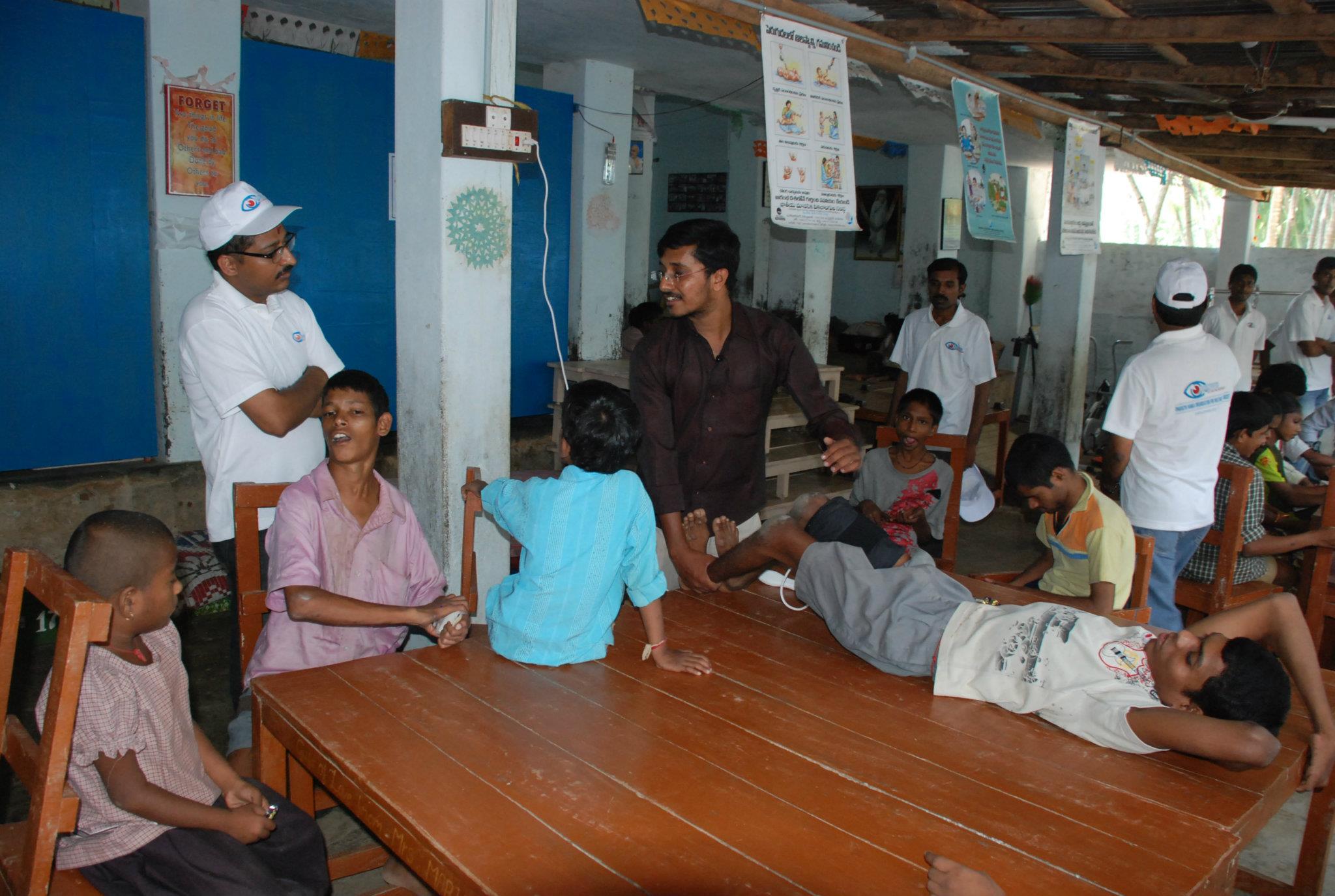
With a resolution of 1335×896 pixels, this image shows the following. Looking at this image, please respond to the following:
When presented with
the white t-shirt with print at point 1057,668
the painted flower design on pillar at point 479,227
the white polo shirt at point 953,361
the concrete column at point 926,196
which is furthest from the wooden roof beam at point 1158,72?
the concrete column at point 926,196

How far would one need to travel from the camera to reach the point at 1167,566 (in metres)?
3.72

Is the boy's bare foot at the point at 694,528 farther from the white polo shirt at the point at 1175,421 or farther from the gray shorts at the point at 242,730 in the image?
the white polo shirt at the point at 1175,421

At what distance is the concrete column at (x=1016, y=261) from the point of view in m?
12.9

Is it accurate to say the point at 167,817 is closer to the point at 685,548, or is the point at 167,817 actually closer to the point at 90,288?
the point at 685,548

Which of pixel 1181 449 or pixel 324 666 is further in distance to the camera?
pixel 1181 449

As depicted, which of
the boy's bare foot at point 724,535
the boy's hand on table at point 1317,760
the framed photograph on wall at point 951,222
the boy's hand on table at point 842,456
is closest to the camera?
the boy's hand on table at point 1317,760

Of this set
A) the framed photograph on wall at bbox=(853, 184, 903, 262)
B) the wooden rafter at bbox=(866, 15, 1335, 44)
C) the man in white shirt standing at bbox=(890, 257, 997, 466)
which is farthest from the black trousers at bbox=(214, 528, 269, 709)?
the framed photograph on wall at bbox=(853, 184, 903, 262)

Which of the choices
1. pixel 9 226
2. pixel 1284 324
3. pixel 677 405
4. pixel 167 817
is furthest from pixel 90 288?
pixel 1284 324

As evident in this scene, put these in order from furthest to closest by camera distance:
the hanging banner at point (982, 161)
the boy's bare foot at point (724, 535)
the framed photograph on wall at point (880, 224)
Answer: the framed photograph on wall at point (880, 224) → the hanging banner at point (982, 161) → the boy's bare foot at point (724, 535)

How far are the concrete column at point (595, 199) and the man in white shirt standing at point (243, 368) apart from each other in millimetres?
4197

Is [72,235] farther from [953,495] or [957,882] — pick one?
[957,882]

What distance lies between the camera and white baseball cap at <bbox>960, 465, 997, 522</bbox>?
15.5ft

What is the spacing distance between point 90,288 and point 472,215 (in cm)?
264

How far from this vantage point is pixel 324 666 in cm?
221
